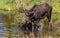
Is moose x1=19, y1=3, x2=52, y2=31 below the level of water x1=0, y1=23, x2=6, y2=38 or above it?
above

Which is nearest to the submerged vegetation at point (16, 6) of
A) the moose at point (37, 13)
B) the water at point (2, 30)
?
the water at point (2, 30)

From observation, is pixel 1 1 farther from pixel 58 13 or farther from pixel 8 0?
pixel 58 13

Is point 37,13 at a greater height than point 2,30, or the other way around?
point 37,13

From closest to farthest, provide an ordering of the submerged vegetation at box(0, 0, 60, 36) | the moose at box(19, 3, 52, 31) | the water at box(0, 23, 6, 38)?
the water at box(0, 23, 6, 38) < the moose at box(19, 3, 52, 31) < the submerged vegetation at box(0, 0, 60, 36)

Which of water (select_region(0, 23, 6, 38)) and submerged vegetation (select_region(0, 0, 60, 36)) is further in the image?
submerged vegetation (select_region(0, 0, 60, 36))

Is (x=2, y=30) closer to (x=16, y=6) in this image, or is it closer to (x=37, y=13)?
(x=37, y=13)

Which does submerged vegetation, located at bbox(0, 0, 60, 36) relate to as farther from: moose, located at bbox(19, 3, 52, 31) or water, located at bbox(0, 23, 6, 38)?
moose, located at bbox(19, 3, 52, 31)

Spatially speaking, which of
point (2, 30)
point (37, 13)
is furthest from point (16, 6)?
point (2, 30)

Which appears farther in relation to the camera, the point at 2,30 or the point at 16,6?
the point at 16,6

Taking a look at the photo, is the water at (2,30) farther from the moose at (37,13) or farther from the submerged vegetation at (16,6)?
the submerged vegetation at (16,6)

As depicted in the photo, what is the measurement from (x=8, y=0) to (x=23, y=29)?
23.4 feet

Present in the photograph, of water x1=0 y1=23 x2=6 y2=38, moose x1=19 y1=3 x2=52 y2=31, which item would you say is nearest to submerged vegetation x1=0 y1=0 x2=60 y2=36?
water x1=0 y1=23 x2=6 y2=38

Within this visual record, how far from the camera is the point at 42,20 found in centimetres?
1515

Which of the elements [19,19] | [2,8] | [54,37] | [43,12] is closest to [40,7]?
[43,12]
